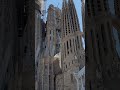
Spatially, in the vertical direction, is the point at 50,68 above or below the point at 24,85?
above

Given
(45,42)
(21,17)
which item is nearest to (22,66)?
(21,17)

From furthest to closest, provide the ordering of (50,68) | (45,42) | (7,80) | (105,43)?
(45,42) → (50,68) → (105,43) → (7,80)

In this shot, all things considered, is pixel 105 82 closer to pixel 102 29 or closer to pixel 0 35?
pixel 102 29

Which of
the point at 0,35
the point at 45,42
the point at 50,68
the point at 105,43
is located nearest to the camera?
the point at 0,35

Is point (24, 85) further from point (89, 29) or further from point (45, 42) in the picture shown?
point (45, 42)

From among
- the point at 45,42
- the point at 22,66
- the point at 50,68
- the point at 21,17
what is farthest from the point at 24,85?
the point at 45,42

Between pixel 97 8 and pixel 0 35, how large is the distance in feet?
11.0

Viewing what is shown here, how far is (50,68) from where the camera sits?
153 feet

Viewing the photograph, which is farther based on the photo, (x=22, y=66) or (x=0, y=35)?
(x=22, y=66)

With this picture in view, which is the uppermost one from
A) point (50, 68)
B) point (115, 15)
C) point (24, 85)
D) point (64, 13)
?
point (64, 13)

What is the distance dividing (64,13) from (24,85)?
3770 cm

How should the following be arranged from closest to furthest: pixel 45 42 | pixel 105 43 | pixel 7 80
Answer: pixel 7 80 < pixel 105 43 < pixel 45 42

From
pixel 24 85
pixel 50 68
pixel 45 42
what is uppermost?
pixel 45 42

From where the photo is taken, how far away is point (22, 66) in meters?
12.0
